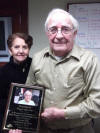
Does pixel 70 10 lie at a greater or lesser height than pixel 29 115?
greater

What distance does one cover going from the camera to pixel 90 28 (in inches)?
91.0

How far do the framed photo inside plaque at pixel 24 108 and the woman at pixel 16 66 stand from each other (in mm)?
308

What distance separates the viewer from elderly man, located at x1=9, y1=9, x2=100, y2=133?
1.36m

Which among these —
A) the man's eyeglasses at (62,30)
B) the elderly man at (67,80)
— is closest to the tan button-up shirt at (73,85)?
the elderly man at (67,80)

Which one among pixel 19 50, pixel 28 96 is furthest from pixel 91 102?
pixel 19 50

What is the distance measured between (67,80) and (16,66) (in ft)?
1.75

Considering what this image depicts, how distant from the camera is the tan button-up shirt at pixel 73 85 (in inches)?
53.7

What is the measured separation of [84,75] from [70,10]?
1.08m

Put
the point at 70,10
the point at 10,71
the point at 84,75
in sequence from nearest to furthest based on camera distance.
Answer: the point at 84,75 < the point at 10,71 < the point at 70,10

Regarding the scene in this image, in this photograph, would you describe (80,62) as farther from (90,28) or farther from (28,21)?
(28,21)

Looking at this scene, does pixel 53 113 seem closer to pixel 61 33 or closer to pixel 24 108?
pixel 24 108

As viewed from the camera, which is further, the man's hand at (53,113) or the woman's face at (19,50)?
the woman's face at (19,50)

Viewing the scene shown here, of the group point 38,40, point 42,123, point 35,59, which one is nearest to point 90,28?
point 38,40

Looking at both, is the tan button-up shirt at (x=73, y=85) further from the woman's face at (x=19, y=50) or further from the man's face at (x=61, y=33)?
the woman's face at (x=19, y=50)
